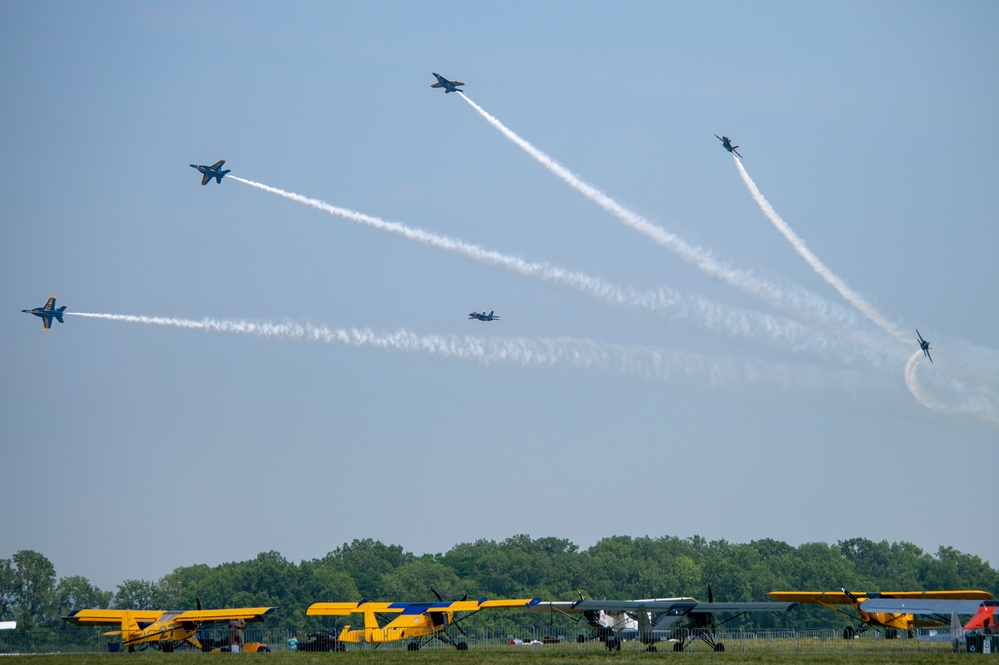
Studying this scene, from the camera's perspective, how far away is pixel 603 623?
80.2 m

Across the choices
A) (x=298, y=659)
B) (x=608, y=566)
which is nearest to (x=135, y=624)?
(x=298, y=659)

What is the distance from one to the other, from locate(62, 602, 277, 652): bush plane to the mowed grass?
190 inches

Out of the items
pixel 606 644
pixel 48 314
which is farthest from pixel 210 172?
pixel 606 644

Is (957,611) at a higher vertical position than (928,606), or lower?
lower

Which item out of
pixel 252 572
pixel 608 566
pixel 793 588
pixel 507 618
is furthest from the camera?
pixel 608 566

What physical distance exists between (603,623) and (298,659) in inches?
975

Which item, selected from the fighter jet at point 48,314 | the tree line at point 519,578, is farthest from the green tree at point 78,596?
the fighter jet at point 48,314

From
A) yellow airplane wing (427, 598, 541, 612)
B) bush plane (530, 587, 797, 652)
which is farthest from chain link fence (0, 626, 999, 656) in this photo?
yellow airplane wing (427, 598, 541, 612)

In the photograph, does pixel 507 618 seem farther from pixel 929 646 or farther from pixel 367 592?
pixel 929 646

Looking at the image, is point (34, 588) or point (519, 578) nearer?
point (34, 588)

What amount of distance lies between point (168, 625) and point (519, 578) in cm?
10085

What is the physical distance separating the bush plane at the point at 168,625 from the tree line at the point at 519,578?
57.3 m

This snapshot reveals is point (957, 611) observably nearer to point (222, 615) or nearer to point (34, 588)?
point (222, 615)

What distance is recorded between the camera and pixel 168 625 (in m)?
76.1
